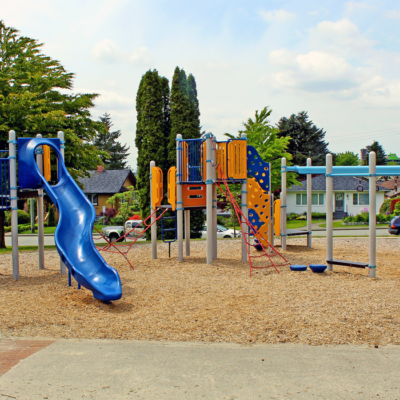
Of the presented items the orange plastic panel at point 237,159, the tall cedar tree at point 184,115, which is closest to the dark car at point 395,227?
the tall cedar tree at point 184,115

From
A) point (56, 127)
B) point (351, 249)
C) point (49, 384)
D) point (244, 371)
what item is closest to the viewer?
point (49, 384)

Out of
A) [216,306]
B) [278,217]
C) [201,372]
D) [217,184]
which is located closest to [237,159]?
[217,184]

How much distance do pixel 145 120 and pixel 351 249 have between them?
14.7 m

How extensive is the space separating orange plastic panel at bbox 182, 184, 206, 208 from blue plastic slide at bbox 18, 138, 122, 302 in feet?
11.1

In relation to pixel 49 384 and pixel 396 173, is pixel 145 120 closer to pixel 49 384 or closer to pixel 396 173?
pixel 396 173

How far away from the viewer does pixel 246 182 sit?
11703 millimetres

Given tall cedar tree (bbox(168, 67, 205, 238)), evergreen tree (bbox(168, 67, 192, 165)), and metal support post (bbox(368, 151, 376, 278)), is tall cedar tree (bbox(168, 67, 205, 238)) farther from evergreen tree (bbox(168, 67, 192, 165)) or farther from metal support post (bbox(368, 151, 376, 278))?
metal support post (bbox(368, 151, 376, 278))

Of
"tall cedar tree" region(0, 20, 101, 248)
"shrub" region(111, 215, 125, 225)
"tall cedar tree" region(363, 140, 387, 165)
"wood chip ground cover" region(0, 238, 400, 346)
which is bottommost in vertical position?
"shrub" region(111, 215, 125, 225)

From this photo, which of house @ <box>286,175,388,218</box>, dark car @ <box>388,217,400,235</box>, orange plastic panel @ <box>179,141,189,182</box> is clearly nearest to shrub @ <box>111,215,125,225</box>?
house @ <box>286,175,388,218</box>

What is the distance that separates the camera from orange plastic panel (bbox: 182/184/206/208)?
12023mm

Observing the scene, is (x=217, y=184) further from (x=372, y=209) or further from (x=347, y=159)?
(x=347, y=159)

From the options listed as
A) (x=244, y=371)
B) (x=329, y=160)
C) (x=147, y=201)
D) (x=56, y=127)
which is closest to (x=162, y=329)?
(x=244, y=371)

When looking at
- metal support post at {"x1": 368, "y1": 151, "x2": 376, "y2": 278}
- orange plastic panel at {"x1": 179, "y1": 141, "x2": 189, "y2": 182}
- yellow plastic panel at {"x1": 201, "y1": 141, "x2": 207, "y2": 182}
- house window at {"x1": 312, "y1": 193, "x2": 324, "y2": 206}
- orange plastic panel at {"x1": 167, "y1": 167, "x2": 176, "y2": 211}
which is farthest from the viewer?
house window at {"x1": 312, "y1": 193, "x2": 324, "y2": 206}

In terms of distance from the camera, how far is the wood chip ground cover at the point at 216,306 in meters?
5.57
